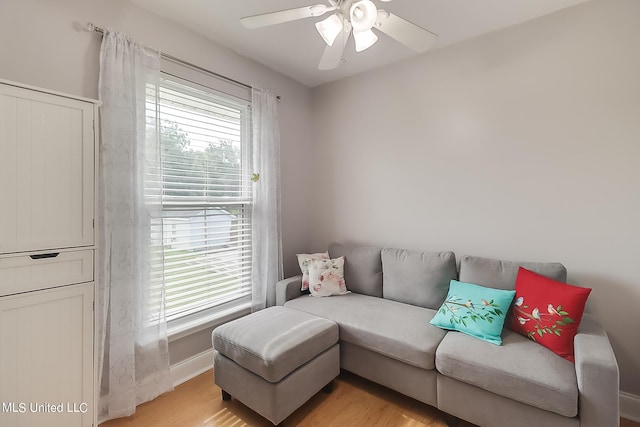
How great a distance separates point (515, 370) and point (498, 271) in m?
0.77

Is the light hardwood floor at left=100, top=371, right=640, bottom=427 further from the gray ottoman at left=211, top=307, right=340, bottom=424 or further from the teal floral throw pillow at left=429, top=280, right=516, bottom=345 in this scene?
the teal floral throw pillow at left=429, top=280, right=516, bottom=345

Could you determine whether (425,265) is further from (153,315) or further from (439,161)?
(153,315)

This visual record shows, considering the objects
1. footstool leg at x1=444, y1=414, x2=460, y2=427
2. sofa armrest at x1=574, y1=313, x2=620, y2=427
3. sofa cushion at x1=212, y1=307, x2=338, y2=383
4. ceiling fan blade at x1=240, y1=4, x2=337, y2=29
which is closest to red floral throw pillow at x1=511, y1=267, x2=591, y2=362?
sofa armrest at x1=574, y1=313, x2=620, y2=427

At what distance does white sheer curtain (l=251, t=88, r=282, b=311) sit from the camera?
2.72 metres

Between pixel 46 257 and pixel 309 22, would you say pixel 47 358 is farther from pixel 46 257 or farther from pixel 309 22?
pixel 309 22

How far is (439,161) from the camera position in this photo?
257cm

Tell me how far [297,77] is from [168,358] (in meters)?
2.82

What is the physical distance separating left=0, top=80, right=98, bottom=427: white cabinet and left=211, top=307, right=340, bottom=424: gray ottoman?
710 mm

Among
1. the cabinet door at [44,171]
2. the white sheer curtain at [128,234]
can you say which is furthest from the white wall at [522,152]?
the cabinet door at [44,171]

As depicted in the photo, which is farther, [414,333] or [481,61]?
[481,61]

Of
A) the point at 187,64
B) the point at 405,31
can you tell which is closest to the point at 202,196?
the point at 187,64

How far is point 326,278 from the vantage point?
2666 mm

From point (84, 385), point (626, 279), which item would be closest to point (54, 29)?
point (84, 385)

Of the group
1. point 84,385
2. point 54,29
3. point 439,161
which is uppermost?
point 54,29
